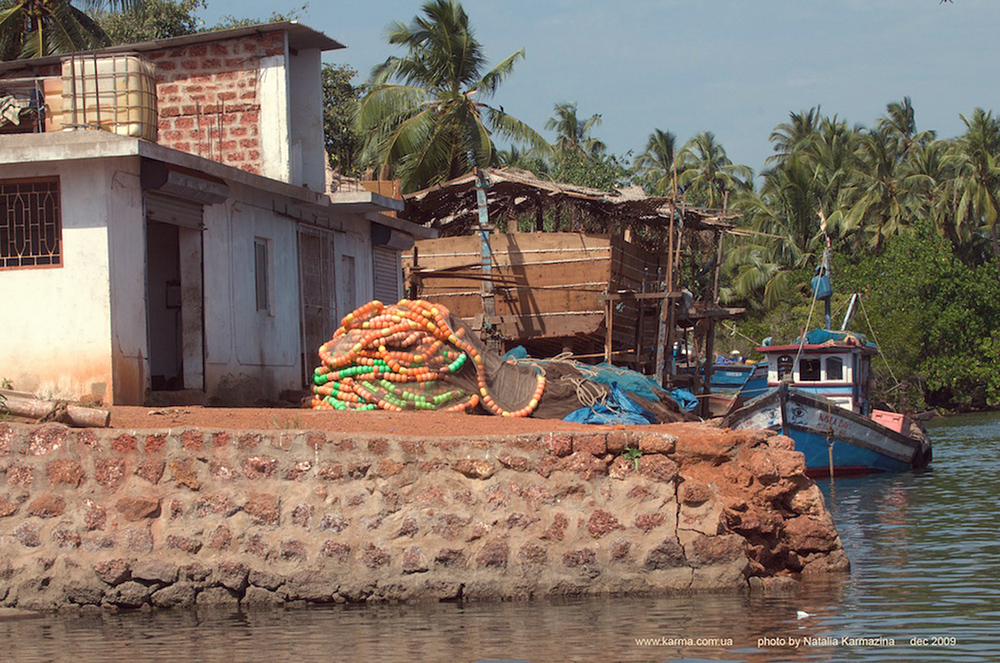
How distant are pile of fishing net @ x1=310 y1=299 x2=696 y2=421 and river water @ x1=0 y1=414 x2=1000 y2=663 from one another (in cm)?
372

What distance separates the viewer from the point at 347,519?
8.90 meters

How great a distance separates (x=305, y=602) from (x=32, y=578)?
206 cm

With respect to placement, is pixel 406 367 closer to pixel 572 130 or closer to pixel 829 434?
pixel 829 434

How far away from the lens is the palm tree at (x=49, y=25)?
27.2 meters

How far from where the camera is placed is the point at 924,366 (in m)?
45.4

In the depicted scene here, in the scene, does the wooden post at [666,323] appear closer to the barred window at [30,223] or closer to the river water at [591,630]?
the river water at [591,630]

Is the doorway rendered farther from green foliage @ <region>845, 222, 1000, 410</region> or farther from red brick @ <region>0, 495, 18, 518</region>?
green foliage @ <region>845, 222, 1000, 410</region>

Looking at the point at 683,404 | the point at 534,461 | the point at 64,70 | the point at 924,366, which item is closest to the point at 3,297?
the point at 64,70

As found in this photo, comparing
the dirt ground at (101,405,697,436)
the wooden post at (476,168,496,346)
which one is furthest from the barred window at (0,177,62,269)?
the wooden post at (476,168,496,346)

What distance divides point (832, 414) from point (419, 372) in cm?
1203

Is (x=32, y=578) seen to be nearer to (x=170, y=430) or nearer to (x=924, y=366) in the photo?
(x=170, y=430)

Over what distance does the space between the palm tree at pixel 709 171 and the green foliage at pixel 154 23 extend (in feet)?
88.8

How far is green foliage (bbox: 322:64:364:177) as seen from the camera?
34.9m

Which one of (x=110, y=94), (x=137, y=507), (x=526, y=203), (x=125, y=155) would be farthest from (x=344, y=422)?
(x=526, y=203)
